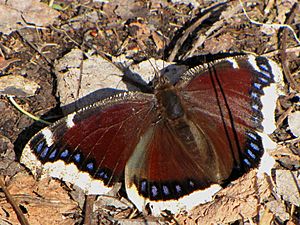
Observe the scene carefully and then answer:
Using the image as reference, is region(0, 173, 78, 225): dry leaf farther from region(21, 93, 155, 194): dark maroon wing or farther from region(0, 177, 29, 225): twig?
region(21, 93, 155, 194): dark maroon wing

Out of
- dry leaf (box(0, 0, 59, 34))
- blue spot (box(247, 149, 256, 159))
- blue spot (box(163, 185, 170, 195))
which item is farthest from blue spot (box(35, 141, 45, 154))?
dry leaf (box(0, 0, 59, 34))

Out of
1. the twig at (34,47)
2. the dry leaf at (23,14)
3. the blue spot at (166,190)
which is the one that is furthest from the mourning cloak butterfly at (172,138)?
the dry leaf at (23,14)

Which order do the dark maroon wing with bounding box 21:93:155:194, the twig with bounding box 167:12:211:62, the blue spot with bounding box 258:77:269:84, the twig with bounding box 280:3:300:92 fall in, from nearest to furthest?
the dark maroon wing with bounding box 21:93:155:194
the blue spot with bounding box 258:77:269:84
the twig with bounding box 280:3:300:92
the twig with bounding box 167:12:211:62

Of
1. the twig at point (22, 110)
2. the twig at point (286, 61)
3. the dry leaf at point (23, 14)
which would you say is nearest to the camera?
the twig at point (22, 110)

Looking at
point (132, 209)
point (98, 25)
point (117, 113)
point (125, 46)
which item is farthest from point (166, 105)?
point (98, 25)

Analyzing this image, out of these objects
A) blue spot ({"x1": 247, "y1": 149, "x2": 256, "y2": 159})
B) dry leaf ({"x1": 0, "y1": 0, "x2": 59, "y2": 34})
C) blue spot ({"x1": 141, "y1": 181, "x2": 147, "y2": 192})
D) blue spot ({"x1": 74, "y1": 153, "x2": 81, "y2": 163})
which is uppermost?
dry leaf ({"x1": 0, "y1": 0, "x2": 59, "y2": 34})

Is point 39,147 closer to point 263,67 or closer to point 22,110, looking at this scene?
point 22,110

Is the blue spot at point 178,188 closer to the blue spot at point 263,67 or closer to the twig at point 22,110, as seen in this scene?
the blue spot at point 263,67
